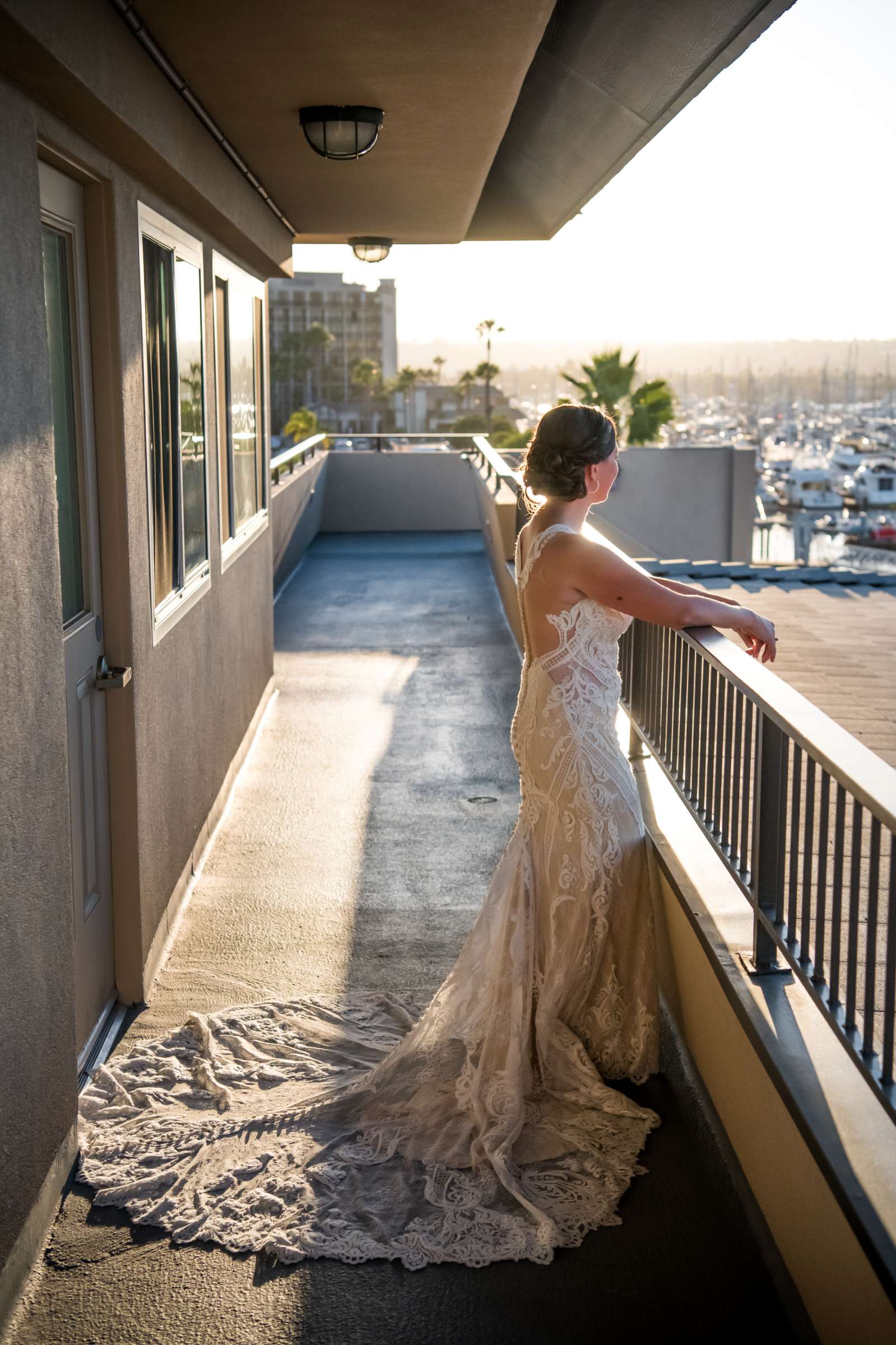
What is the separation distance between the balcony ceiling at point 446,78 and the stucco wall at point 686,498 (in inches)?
670

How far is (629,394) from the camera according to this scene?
34.6 metres

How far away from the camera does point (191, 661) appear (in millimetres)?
5469

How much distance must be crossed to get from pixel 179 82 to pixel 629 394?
31517mm

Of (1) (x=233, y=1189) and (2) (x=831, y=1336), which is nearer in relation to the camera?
(2) (x=831, y=1336)

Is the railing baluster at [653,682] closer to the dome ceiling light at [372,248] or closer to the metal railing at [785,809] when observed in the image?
the metal railing at [785,809]

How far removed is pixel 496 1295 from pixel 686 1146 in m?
0.76

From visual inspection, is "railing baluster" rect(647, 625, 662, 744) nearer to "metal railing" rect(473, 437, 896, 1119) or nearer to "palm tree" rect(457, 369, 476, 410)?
"metal railing" rect(473, 437, 896, 1119)

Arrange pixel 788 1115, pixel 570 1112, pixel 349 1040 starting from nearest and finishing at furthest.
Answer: pixel 788 1115 < pixel 570 1112 < pixel 349 1040

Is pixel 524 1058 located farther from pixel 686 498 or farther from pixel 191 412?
pixel 686 498

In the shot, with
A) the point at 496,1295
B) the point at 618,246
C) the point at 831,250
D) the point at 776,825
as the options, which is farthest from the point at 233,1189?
the point at 831,250

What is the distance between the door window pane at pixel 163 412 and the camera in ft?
15.3

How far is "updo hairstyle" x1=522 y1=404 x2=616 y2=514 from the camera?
11.1 ft

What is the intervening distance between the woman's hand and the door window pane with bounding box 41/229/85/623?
5.91 ft

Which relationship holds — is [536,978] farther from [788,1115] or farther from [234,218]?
[234,218]
